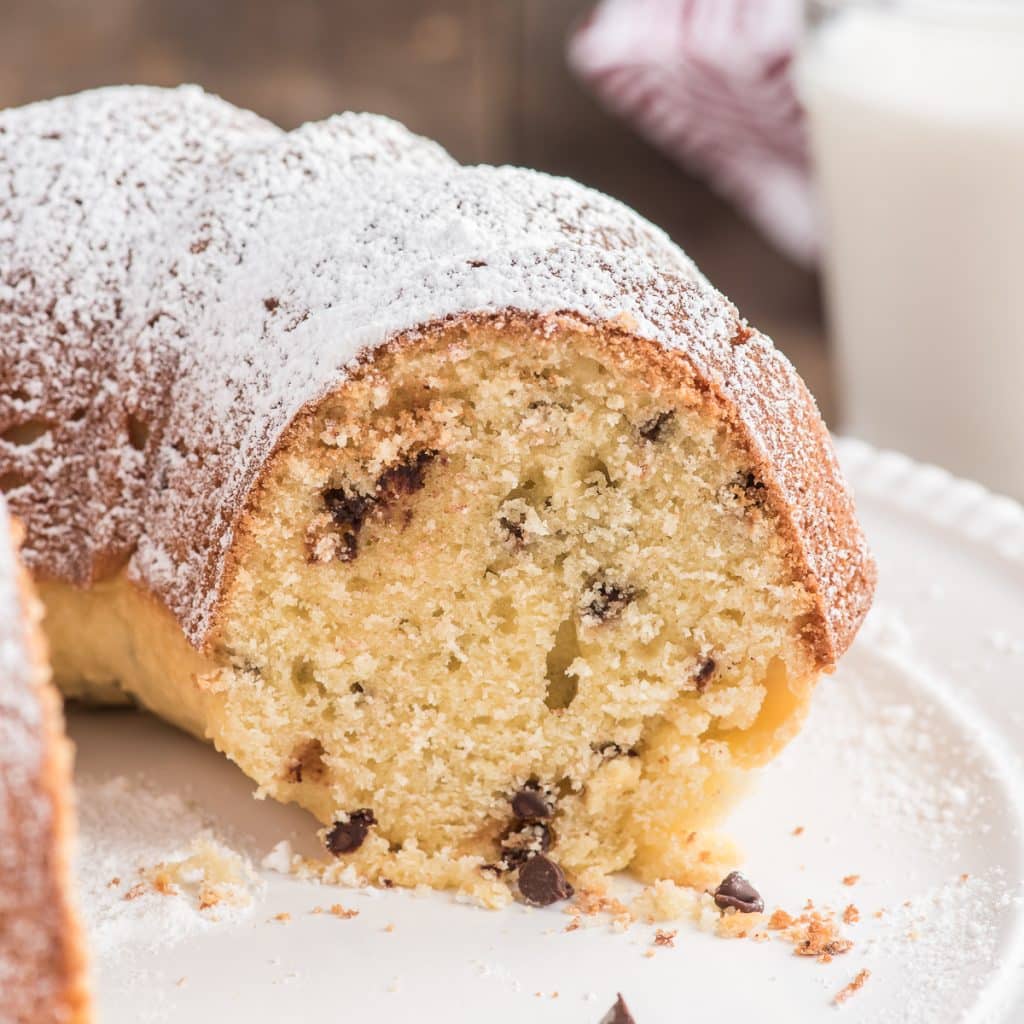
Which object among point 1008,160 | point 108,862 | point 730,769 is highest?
point 1008,160

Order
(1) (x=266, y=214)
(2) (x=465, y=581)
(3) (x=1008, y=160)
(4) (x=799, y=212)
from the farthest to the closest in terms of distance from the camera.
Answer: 1. (4) (x=799, y=212)
2. (3) (x=1008, y=160)
3. (1) (x=266, y=214)
4. (2) (x=465, y=581)

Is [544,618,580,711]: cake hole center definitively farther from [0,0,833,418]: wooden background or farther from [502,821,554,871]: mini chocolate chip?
[0,0,833,418]: wooden background

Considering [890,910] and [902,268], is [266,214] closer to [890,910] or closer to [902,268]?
[890,910]

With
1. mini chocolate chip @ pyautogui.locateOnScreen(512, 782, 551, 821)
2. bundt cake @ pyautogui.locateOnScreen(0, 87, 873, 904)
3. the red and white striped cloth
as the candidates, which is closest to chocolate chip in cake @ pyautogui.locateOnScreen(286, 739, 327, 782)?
bundt cake @ pyautogui.locateOnScreen(0, 87, 873, 904)

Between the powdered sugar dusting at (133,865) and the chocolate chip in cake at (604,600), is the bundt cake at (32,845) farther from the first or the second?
the chocolate chip in cake at (604,600)

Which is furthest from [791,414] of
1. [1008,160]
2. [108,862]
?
[1008,160]

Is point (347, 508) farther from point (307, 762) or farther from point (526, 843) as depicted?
point (526, 843)
